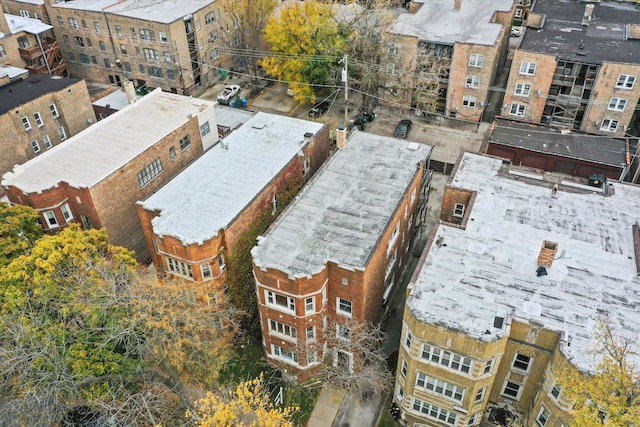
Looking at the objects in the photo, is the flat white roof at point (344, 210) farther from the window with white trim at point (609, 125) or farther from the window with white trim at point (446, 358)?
the window with white trim at point (609, 125)

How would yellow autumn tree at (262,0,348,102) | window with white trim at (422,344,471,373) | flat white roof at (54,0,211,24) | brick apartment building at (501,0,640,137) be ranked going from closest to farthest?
window with white trim at (422,344,471,373) < brick apartment building at (501,0,640,137) < yellow autumn tree at (262,0,348,102) < flat white roof at (54,0,211,24)

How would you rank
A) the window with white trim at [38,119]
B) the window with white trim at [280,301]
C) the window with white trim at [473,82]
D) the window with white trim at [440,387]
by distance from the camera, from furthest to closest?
the window with white trim at [473,82], the window with white trim at [38,119], the window with white trim at [280,301], the window with white trim at [440,387]

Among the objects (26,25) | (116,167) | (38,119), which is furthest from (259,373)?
(26,25)

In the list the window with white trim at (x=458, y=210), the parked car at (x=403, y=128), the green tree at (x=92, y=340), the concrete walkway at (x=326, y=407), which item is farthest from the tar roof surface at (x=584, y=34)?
the green tree at (x=92, y=340)

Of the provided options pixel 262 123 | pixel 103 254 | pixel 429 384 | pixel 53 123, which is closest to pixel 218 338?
pixel 103 254

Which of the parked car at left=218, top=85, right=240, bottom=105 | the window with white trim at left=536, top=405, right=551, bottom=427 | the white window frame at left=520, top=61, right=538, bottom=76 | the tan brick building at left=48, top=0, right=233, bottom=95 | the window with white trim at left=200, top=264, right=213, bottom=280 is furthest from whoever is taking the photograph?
the parked car at left=218, top=85, right=240, bottom=105

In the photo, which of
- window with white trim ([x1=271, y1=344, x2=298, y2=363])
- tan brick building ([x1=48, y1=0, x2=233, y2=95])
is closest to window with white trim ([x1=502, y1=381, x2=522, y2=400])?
window with white trim ([x1=271, y1=344, x2=298, y2=363])

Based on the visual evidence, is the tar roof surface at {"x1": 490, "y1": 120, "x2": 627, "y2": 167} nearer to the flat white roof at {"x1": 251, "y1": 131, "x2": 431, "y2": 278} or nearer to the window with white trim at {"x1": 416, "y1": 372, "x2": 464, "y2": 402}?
the flat white roof at {"x1": 251, "y1": 131, "x2": 431, "y2": 278}

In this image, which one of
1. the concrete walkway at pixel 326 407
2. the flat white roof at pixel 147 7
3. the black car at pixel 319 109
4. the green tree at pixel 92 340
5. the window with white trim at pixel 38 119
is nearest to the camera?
the green tree at pixel 92 340
